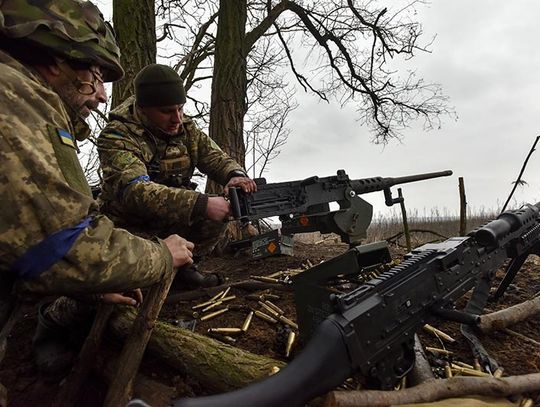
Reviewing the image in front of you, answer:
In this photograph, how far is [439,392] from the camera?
77.3 inches

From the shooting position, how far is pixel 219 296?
379 cm

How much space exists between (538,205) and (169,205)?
3226mm

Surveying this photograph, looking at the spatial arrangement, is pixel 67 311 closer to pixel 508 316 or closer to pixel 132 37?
Answer: pixel 508 316

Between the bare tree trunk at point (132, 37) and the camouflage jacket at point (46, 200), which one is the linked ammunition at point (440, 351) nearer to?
the camouflage jacket at point (46, 200)

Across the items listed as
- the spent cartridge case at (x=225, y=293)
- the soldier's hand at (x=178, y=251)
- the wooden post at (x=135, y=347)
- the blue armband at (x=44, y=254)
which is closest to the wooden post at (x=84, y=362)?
the wooden post at (x=135, y=347)

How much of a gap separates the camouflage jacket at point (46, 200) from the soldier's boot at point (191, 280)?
2058 millimetres

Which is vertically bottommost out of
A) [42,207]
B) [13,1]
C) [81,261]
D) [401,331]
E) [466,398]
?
[466,398]

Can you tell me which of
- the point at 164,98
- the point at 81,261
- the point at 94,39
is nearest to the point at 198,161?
the point at 164,98

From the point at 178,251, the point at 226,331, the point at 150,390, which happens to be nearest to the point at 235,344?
the point at 226,331

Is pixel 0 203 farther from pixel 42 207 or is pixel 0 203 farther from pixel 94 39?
pixel 94 39

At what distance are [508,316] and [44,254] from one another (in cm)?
308

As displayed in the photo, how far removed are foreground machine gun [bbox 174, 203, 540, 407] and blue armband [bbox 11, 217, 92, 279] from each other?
0.76 meters

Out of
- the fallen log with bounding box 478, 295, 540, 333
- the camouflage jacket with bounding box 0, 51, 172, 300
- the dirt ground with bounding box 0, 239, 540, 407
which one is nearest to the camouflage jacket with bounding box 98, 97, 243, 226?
the dirt ground with bounding box 0, 239, 540, 407

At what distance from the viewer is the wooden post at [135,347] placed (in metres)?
2.29
